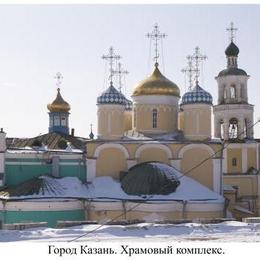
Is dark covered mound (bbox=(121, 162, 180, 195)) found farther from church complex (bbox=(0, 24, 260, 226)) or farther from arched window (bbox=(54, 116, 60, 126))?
arched window (bbox=(54, 116, 60, 126))

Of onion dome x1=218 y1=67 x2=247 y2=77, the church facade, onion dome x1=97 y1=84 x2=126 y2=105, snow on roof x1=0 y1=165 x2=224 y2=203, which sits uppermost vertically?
onion dome x1=218 y1=67 x2=247 y2=77

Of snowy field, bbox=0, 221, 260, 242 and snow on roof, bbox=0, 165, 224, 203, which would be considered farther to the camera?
snow on roof, bbox=0, 165, 224, 203

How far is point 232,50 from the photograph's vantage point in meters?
29.1

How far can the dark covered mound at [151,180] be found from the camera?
21469 mm

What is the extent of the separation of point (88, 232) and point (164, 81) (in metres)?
14.0

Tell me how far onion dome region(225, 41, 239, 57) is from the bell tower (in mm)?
77

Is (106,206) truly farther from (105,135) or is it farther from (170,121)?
(170,121)

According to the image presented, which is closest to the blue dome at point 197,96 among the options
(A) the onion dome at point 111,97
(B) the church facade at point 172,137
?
(B) the church facade at point 172,137

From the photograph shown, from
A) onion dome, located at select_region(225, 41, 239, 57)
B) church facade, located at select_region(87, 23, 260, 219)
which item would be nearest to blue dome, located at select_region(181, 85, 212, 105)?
church facade, located at select_region(87, 23, 260, 219)

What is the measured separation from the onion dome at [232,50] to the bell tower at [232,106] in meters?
0.08

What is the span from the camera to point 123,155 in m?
23.9

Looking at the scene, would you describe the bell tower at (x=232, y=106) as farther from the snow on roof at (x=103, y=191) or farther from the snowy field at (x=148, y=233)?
the snowy field at (x=148, y=233)

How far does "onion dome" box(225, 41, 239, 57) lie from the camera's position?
95.0 feet

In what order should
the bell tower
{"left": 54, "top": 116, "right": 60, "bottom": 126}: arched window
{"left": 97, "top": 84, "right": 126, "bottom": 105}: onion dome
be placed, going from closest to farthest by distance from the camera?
{"left": 97, "top": 84, "right": 126, "bottom": 105}: onion dome
the bell tower
{"left": 54, "top": 116, "right": 60, "bottom": 126}: arched window
